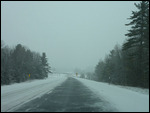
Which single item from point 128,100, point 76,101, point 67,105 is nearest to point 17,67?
point 76,101

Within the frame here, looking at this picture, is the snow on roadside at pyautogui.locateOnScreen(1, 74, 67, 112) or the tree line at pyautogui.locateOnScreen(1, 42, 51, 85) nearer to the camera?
the snow on roadside at pyautogui.locateOnScreen(1, 74, 67, 112)

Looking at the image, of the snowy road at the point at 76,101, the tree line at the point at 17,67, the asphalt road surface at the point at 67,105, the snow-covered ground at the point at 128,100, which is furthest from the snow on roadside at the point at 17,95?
the tree line at the point at 17,67

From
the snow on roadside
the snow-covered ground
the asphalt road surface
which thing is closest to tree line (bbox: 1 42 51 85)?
the snow on roadside

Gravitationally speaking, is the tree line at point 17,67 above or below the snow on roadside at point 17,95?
above

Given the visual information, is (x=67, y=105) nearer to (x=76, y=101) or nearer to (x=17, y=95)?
(x=76, y=101)

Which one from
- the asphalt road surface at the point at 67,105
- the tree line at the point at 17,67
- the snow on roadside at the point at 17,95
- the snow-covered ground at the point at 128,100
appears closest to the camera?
the asphalt road surface at the point at 67,105

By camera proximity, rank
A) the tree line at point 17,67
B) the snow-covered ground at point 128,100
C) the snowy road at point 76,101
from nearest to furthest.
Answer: the snow-covered ground at point 128,100 → the snowy road at point 76,101 → the tree line at point 17,67

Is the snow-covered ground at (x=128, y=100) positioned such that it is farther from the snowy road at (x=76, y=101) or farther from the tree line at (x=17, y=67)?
the tree line at (x=17, y=67)

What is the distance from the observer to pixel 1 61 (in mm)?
34875

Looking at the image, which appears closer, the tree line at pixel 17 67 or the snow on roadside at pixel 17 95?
the snow on roadside at pixel 17 95

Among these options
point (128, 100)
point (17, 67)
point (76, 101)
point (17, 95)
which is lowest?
point (17, 95)

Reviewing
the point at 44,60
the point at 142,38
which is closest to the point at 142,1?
the point at 142,38

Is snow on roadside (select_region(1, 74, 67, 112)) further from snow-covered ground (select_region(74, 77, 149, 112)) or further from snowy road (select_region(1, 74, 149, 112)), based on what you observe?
snow-covered ground (select_region(74, 77, 149, 112))

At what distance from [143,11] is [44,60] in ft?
184
